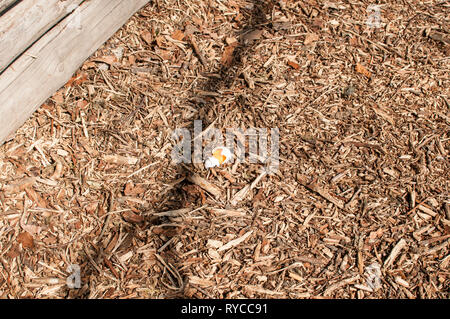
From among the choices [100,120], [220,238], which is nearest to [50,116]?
[100,120]

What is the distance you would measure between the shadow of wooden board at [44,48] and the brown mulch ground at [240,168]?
0.40ft

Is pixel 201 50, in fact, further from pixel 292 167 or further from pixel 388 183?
pixel 388 183

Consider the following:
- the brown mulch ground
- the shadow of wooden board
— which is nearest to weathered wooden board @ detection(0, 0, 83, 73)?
the shadow of wooden board

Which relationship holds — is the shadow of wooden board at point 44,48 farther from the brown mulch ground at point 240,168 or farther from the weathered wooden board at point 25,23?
the brown mulch ground at point 240,168

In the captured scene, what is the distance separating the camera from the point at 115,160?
2.72 meters

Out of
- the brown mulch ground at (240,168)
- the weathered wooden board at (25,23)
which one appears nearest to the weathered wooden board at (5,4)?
the weathered wooden board at (25,23)

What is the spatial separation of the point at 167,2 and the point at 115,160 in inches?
59.7

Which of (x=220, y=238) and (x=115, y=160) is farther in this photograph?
(x=115, y=160)

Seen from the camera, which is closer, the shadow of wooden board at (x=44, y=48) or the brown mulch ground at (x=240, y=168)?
the brown mulch ground at (x=240, y=168)

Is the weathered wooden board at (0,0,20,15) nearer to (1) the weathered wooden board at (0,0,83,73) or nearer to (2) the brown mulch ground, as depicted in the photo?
(1) the weathered wooden board at (0,0,83,73)

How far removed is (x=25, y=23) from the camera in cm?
248

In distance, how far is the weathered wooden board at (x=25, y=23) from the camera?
94.4 inches

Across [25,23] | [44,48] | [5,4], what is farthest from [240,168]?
[5,4]
